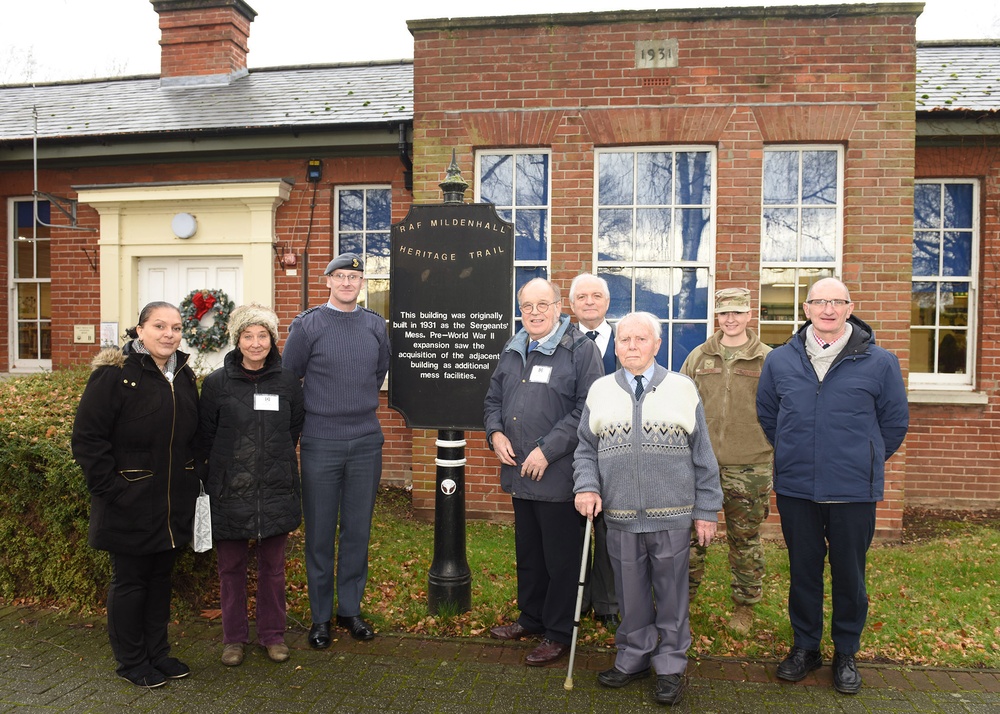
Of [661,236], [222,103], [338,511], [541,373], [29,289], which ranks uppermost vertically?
[222,103]

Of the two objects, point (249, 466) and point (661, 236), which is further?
point (661, 236)

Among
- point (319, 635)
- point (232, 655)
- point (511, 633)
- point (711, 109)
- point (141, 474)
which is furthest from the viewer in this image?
point (711, 109)

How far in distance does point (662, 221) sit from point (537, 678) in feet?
14.5

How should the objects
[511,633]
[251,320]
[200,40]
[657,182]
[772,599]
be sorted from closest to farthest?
1. [251,320]
2. [511,633]
3. [772,599]
4. [657,182]
5. [200,40]

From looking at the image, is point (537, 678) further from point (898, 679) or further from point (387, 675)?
point (898, 679)

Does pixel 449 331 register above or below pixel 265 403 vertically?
above

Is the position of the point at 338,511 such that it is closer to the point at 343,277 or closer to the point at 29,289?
the point at 343,277

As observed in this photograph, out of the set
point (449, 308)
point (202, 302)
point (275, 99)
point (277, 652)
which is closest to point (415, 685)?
point (277, 652)

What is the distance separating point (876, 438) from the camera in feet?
12.5

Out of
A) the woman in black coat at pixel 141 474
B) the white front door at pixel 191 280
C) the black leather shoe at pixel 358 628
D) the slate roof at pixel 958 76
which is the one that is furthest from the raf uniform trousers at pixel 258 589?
the slate roof at pixel 958 76

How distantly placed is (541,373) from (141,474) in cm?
213

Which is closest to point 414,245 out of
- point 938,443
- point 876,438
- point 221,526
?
point 221,526

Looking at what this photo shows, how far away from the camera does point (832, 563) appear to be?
13.0 feet

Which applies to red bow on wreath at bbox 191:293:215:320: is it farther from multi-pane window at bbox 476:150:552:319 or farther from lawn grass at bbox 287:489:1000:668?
lawn grass at bbox 287:489:1000:668
